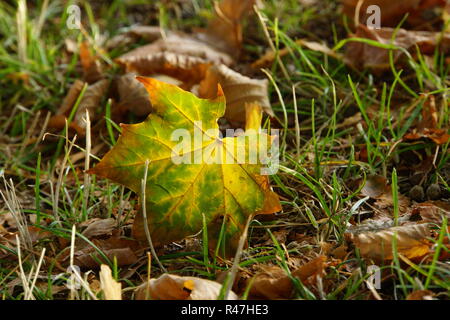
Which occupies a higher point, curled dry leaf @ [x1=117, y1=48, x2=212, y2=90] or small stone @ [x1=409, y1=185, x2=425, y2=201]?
curled dry leaf @ [x1=117, y1=48, x2=212, y2=90]

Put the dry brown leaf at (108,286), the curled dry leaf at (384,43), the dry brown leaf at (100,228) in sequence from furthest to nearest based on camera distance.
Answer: the curled dry leaf at (384,43) → the dry brown leaf at (100,228) → the dry brown leaf at (108,286)

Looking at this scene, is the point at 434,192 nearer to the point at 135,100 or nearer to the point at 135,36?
the point at 135,100

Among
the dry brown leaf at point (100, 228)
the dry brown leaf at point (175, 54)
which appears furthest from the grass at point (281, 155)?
the dry brown leaf at point (175, 54)

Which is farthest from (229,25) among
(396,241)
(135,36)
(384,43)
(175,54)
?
(396,241)

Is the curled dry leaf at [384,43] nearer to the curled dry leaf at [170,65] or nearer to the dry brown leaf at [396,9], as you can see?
the dry brown leaf at [396,9]

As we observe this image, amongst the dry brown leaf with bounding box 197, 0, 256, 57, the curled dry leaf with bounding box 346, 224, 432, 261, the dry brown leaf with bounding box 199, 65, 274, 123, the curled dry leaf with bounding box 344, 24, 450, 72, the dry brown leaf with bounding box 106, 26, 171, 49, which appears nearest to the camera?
the curled dry leaf with bounding box 346, 224, 432, 261

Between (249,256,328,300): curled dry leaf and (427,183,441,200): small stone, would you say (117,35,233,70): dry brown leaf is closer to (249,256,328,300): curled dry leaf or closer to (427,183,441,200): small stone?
(427,183,441,200): small stone

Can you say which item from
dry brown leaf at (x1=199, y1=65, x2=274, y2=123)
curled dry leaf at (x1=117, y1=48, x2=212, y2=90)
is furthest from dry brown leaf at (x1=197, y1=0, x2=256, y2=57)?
dry brown leaf at (x1=199, y1=65, x2=274, y2=123)
